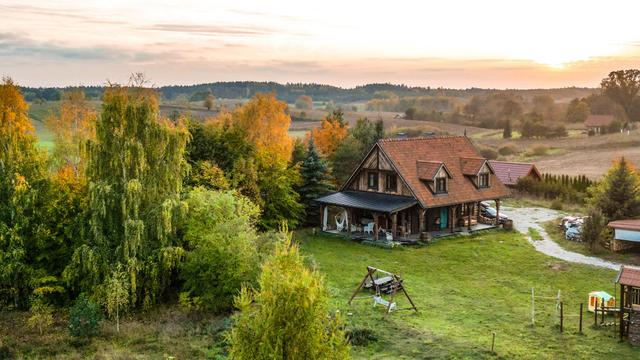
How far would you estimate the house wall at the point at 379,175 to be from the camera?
38344 mm

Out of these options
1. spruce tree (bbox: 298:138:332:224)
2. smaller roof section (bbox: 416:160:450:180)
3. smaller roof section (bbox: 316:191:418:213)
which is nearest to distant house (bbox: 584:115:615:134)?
smaller roof section (bbox: 416:160:450:180)

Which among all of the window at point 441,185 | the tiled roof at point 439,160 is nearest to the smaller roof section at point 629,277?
the tiled roof at point 439,160

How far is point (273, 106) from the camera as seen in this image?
4475 cm

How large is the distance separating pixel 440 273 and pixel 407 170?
383 inches

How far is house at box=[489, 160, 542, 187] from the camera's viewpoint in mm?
56625

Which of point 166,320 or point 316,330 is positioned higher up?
point 316,330

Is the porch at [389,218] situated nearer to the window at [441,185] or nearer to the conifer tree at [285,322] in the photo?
the window at [441,185]

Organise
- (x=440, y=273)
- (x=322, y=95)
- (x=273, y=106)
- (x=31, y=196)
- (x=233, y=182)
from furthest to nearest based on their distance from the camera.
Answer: (x=322, y=95)
(x=273, y=106)
(x=233, y=182)
(x=440, y=273)
(x=31, y=196)

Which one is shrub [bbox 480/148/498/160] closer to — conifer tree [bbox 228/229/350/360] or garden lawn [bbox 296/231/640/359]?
garden lawn [bbox 296/231/640/359]

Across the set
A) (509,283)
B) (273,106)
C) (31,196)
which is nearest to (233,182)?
(273,106)

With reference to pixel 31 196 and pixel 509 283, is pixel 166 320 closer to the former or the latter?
pixel 31 196

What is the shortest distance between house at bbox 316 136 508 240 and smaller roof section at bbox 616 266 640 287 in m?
15.6

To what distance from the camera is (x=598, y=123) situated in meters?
105

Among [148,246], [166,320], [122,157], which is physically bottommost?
[166,320]
